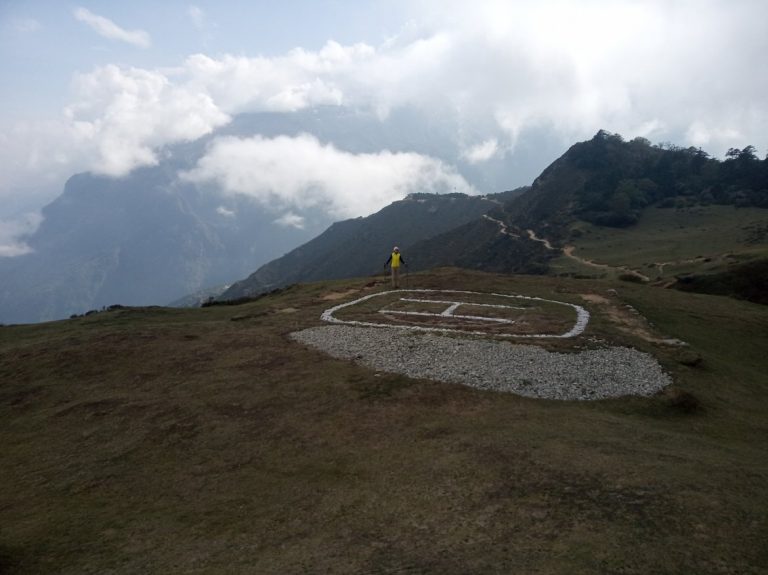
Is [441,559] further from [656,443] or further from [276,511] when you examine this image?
[656,443]

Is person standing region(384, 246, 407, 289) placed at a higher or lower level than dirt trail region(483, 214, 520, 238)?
lower

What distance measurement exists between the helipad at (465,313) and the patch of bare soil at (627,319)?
1867mm

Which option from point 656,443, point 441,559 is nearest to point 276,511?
point 441,559

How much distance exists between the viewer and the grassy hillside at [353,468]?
1045 cm

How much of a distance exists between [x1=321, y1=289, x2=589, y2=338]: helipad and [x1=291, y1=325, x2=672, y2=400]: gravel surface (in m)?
3.14

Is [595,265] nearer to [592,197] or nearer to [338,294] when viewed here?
[592,197]

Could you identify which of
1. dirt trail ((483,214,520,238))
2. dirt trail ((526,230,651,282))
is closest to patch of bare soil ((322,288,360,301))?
dirt trail ((526,230,651,282))

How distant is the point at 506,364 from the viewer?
79.2ft

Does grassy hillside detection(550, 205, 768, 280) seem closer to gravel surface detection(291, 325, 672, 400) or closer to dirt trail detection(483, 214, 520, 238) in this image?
dirt trail detection(483, 214, 520, 238)

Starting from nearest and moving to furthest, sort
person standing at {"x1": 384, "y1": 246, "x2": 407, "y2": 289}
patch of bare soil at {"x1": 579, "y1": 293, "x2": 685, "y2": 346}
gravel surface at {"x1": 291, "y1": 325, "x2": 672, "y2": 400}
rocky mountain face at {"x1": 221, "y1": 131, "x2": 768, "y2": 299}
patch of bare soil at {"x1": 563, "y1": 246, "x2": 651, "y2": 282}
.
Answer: gravel surface at {"x1": 291, "y1": 325, "x2": 672, "y2": 400} < patch of bare soil at {"x1": 579, "y1": 293, "x2": 685, "y2": 346} < person standing at {"x1": 384, "y1": 246, "x2": 407, "y2": 289} < patch of bare soil at {"x1": 563, "y1": 246, "x2": 651, "y2": 282} < rocky mountain face at {"x1": 221, "y1": 131, "x2": 768, "y2": 299}

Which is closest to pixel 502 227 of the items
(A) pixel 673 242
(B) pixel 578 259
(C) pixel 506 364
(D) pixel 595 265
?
(B) pixel 578 259

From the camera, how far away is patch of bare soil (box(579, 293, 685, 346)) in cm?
2952

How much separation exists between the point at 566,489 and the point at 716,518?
310 centimetres

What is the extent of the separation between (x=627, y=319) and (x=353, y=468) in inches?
1003
